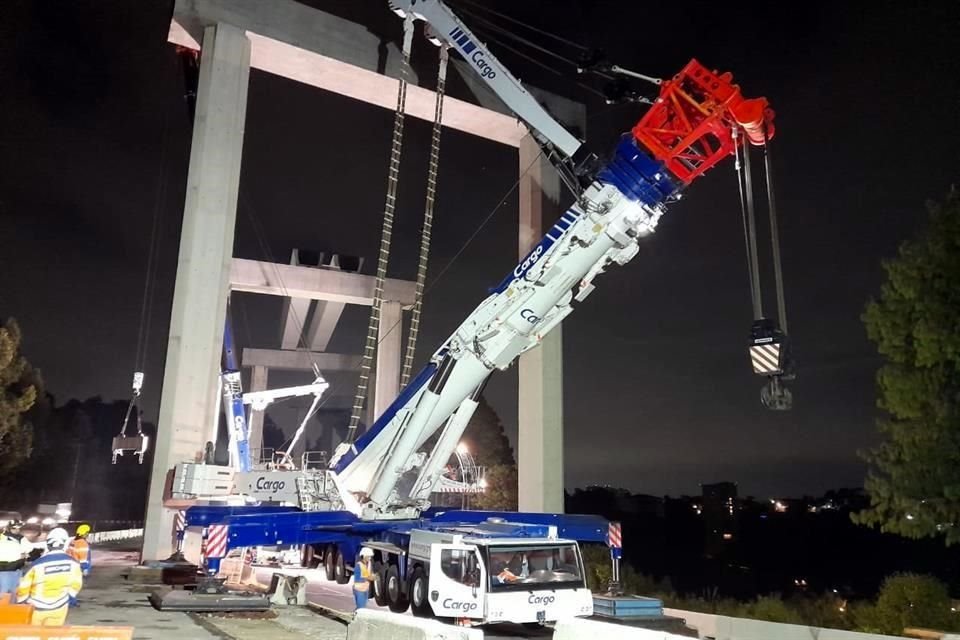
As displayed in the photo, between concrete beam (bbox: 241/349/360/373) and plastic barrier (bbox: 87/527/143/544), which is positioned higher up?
concrete beam (bbox: 241/349/360/373)

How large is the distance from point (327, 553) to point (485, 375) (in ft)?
16.6

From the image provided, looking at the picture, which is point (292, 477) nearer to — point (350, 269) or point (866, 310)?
point (866, 310)

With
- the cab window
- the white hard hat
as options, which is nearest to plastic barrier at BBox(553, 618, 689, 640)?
the cab window

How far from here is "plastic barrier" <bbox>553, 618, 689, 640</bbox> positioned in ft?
17.6

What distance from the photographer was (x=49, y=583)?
5.73 meters

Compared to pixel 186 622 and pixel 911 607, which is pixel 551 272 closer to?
pixel 911 607

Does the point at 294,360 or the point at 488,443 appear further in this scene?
the point at 294,360

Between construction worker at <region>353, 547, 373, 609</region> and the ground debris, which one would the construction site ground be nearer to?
the ground debris

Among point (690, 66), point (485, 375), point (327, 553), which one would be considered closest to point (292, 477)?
point (327, 553)

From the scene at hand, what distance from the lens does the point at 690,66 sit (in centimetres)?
1145

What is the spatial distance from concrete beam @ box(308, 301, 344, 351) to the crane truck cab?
76.6 feet

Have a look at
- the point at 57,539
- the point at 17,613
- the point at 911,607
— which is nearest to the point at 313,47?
the point at 57,539

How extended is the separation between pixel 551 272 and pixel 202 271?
8.89 meters

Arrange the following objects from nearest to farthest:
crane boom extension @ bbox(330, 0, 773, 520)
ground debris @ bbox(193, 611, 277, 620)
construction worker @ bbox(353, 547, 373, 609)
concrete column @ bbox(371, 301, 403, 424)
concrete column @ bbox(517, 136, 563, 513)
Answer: ground debris @ bbox(193, 611, 277, 620) < construction worker @ bbox(353, 547, 373, 609) < crane boom extension @ bbox(330, 0, 773, 520) < concrete column @ bbox(517, 136, 563, 513) < concrete column @ bbox(371, 301, 403, 424)
